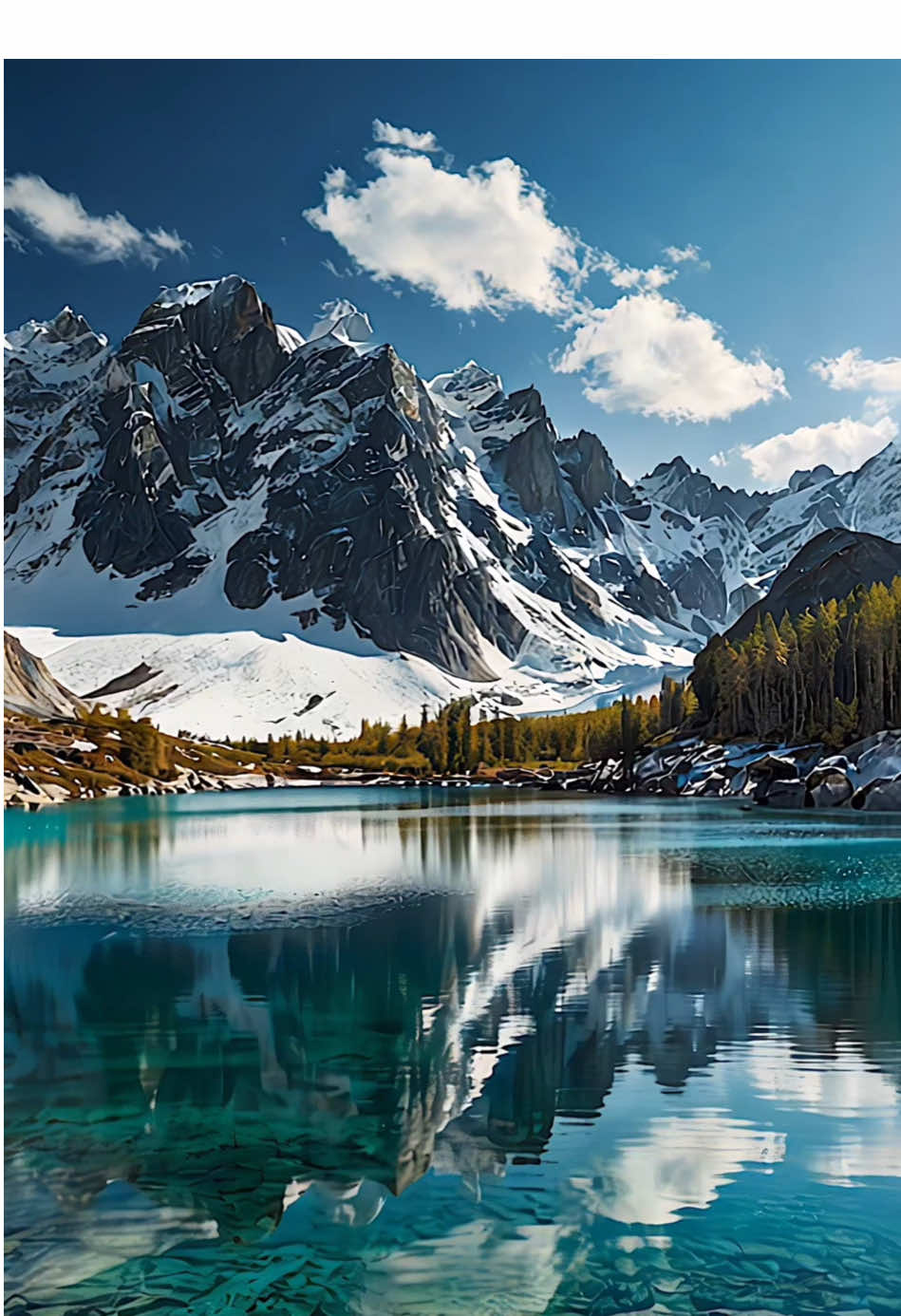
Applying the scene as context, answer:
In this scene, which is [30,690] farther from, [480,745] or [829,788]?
[829,788]

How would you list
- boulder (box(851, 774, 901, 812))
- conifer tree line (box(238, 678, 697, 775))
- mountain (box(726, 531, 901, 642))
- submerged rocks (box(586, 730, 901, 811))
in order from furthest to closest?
conifer tree line (box(238, 678, 697, 775))
mountain (box(726, 531, 901, 642))
submerged rocks (box(586, 730, 901, 811))
boulder (box(851, 774, 901, 812))

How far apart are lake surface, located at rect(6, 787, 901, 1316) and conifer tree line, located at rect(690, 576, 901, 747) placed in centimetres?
5450

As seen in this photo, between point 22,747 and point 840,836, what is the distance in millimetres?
94782

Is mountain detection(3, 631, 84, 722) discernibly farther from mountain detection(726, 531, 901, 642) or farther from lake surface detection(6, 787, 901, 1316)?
lake surface detection(6, 787, 901, 1316)

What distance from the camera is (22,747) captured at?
11262cm

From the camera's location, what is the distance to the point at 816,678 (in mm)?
86812

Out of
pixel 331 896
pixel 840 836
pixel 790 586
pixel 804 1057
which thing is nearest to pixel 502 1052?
pixel 804 1057

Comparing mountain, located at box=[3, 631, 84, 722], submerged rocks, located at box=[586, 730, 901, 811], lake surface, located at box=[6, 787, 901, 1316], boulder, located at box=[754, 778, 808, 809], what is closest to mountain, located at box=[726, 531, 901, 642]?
submerged rocks, located at box=[586, 730, 901, 811]

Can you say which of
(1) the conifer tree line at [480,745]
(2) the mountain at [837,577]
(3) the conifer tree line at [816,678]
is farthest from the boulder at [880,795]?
(2) the mountain at [837,577]

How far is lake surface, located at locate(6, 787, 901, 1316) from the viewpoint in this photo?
748 centimetres

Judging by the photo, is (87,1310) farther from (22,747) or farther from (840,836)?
(22,747)

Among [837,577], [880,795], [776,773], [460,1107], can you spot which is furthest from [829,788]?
[837,577]

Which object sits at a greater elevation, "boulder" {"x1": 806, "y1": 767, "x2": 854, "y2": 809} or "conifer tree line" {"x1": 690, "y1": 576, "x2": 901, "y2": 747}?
"conifer tree line" {"x1": 690, "y1": 576, "x2": 901, "y2": 747}

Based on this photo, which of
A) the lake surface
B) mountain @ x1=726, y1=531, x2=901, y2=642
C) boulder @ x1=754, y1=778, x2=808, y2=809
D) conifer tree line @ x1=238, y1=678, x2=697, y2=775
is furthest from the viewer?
conifer tree line @ x1=238, y1=678, x2=697, y2=775
